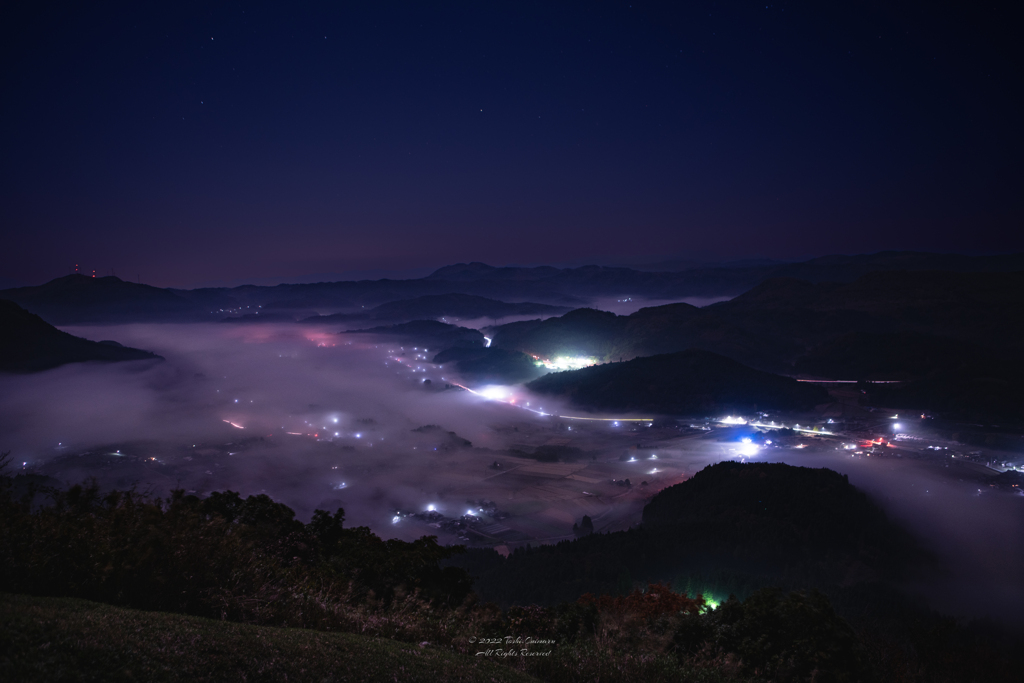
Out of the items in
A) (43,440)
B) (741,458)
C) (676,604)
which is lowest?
(741,458)

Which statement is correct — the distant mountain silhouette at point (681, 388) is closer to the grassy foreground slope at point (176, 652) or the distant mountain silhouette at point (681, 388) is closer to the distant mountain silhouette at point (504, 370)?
the distant mountain silhouette at point (504, 370)

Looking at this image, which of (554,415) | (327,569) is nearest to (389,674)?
(327,569)

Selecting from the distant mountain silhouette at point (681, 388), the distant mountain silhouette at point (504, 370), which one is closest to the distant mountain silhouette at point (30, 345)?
the distant mountain silhouette at point (504, 370)

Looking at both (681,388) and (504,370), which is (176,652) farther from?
(504,370)

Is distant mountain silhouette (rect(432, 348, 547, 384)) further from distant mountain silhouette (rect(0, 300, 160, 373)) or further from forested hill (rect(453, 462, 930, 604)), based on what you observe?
forested hill (rect(453, 462, 930, 604))

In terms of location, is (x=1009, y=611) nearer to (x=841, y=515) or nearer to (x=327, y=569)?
(x=841, y=515)
